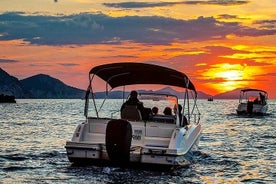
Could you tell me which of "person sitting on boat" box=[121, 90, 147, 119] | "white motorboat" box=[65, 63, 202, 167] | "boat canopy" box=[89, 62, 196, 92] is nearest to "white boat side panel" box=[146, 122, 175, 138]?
"white motorboat" box=[65, 63, 202, 167]

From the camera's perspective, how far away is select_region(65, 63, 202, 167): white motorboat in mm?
17875

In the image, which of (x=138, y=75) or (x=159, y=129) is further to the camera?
(x=138, y=75)

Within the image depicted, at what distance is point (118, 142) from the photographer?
58.0ft

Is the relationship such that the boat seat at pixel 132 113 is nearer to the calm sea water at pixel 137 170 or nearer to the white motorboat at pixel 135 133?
the white motorboat at pixel 135 133

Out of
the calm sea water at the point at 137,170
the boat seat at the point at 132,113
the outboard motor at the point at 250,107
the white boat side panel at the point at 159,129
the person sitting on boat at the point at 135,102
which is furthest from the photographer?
the outboard motor at the point at 250,107

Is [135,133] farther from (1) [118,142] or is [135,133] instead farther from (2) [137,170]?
(1) [118,142]

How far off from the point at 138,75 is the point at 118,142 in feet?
18.3

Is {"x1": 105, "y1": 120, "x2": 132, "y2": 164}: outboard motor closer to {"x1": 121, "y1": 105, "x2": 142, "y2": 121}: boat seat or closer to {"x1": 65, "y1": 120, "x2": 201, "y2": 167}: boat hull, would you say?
{"x1": 65, "y1": 120, "x2": 201, "y2": 167}: boat hull

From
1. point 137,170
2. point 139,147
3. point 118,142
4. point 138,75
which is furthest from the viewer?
point 138,75

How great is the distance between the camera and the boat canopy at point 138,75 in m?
20.7

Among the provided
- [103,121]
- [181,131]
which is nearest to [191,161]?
[181,131]

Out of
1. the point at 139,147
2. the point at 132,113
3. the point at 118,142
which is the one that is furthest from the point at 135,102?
the point at 118,142

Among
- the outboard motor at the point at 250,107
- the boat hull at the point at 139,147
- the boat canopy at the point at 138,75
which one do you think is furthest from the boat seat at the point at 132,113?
the outboard motor at the point at 250,107

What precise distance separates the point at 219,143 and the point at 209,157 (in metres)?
8.26
